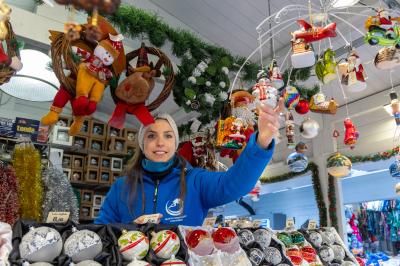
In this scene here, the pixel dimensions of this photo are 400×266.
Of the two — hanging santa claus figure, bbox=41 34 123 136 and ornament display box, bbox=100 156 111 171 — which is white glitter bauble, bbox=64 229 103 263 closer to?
hanging santa claus figure, bbox=41 34 123 136

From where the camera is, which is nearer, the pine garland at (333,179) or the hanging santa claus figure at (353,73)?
the hanging santa claus figure at (353,73)

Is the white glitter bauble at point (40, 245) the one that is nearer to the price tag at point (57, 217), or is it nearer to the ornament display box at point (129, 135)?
the price tag at point (57, 217)

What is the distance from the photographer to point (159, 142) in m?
1.58

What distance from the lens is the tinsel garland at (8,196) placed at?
2928 millimetres

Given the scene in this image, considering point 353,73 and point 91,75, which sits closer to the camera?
point 91,75

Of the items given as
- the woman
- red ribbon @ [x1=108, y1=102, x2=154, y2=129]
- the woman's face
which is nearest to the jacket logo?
the woman

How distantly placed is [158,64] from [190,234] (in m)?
1.10

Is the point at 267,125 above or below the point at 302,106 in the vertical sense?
below

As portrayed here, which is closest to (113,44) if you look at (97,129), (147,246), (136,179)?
(136,179)

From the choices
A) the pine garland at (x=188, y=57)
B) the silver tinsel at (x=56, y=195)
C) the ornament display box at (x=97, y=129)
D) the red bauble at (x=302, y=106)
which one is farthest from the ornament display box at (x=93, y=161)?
the red bauble at (x=302, y=106)

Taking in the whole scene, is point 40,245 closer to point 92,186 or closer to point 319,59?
point 319,59

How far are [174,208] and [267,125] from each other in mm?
536

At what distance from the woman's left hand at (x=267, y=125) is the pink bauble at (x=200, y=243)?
14.5 inches

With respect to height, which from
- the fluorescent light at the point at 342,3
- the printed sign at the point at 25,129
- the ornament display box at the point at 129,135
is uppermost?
the ornament display box at the point at 129,135
